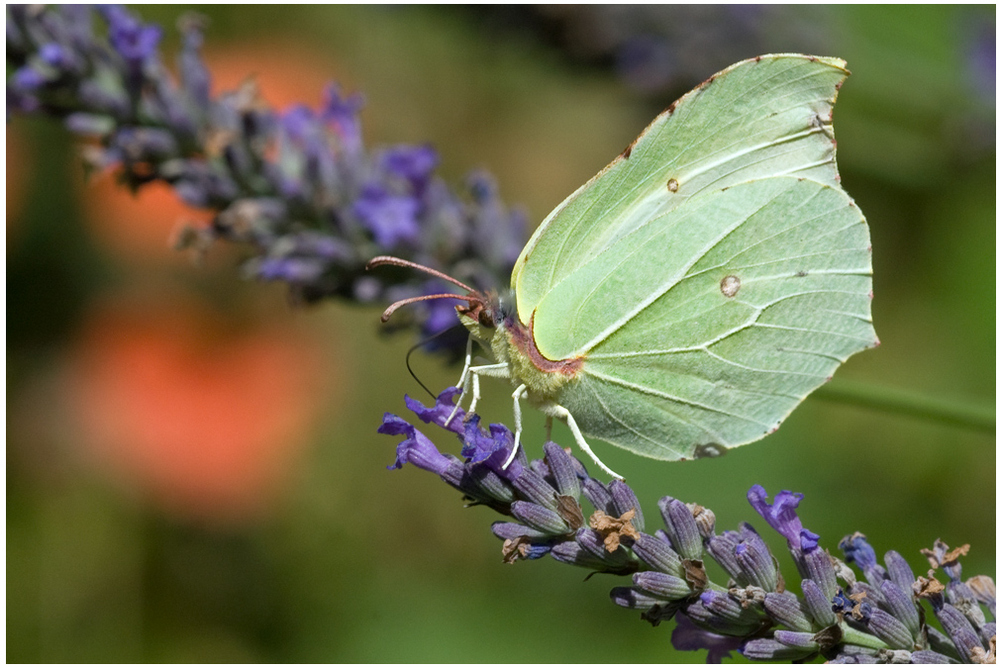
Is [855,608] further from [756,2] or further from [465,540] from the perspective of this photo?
[756,2]

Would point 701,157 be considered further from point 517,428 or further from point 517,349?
point 517,428

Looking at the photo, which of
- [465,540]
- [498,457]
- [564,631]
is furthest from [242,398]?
[498,457]

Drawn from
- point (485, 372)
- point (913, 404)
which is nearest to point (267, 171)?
point (485, 372)

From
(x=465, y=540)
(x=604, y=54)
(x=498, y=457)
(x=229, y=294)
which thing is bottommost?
(x=498, y=457)

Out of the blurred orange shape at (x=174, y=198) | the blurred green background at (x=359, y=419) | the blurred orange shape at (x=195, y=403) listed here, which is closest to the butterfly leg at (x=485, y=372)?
the blurred green background at (x=359, y=419)

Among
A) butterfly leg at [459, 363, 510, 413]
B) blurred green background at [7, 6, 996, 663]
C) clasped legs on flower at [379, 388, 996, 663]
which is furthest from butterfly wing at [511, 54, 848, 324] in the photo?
blurred green background at [7, 6, 996, 663]

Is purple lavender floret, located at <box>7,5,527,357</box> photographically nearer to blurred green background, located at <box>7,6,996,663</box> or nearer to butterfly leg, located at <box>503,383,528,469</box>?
butterfly leg, located at <box>503,383,528,469</box>

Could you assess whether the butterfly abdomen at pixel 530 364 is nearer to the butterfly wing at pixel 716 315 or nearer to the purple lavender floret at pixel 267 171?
the butterfly wing at pixel 716 315
